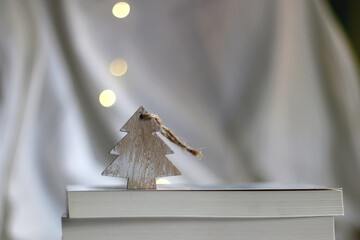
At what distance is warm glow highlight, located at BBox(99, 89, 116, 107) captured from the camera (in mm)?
1064

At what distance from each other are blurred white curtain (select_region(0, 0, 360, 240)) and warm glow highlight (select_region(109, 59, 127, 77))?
0.01 meters

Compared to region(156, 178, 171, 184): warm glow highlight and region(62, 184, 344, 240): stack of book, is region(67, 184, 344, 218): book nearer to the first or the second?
region(62, 184, 344, 240): stack of book

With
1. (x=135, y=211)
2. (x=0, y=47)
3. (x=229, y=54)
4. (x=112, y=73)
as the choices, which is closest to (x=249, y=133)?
(x=229, y=54)

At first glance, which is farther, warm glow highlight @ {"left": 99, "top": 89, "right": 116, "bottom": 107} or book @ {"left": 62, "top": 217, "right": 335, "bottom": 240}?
warm glow highlight @ {"left": 99, "top": 89, "right": 116, "bottom": 107}

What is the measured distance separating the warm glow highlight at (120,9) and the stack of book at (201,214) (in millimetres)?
508

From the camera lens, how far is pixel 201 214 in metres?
0.71

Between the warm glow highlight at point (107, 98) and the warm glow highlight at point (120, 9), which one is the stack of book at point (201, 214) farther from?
the warm glow highlight at point (120, 9)

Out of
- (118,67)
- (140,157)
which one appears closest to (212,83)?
(118,67)

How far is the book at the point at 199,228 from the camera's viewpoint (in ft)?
2.30

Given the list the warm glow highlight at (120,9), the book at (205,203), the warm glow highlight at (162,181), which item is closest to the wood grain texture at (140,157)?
the book at (205,203)

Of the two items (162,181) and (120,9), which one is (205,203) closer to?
(162,181)

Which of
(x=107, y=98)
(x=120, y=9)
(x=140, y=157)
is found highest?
(x=120, y=9)

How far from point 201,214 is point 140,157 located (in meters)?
0.13

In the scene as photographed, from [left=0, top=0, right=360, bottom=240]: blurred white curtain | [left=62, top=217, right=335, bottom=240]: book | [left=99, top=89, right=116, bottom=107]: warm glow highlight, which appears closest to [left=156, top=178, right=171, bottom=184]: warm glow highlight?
[left=0, top=0, right=360, bottom=240]: blurred white curtain
